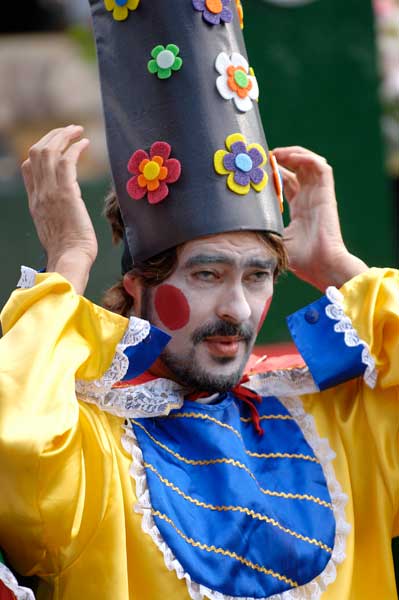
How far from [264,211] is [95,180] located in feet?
7.33

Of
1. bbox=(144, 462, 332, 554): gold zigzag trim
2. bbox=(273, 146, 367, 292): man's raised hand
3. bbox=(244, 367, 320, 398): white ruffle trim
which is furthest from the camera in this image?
bbox=(273, 146, 367, 292): man's raised hand

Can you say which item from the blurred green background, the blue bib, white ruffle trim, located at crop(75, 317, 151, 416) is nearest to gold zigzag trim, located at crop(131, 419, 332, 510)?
the blue bib

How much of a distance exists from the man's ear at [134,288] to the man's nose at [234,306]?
0.69 ft

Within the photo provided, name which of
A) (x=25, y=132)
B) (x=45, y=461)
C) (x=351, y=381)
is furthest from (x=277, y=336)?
(x=45, y=461)

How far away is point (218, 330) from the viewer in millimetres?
2398

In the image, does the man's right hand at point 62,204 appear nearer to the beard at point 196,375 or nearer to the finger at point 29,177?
the finger at point 29,177

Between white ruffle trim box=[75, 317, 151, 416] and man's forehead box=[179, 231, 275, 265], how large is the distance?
184 millimetres

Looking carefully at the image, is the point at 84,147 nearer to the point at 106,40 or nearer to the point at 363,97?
the point at 106,40

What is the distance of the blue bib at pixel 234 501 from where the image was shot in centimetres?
229

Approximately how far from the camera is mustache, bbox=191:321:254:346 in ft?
7.87

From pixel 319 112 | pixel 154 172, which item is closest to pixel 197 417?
pixel 154 172

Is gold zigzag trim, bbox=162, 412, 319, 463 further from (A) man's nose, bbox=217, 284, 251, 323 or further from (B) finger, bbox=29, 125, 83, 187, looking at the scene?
(B) finger, bbox=29, 125, 83, 187

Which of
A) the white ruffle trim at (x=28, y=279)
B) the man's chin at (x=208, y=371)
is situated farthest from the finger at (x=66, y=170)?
the man's chin at (x=208, y=371)

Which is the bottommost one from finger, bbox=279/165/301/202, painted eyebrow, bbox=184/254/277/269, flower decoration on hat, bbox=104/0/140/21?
finger, bbox=279/165/301/202
